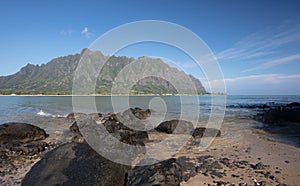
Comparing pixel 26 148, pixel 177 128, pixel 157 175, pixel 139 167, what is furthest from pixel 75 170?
pixel 177 128

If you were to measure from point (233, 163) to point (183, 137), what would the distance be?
489 cm

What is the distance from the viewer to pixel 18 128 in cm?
1113

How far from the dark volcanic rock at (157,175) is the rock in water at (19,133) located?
8.50 meters

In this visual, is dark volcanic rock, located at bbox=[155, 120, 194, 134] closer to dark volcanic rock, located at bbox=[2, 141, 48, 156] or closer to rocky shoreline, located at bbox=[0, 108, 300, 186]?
rocky shoreline, located at bbox=[0, 108, 300, 186]

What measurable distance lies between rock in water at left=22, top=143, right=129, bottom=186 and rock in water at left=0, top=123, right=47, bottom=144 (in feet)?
22.9

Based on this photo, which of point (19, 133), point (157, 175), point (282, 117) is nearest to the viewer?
point (157, 175)

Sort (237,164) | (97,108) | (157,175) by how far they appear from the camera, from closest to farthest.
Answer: (157,175) → (237,164) → (97,108)

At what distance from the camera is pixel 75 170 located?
4793 mm

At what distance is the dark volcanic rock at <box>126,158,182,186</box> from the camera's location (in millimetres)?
4664

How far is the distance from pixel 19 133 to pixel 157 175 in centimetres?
961

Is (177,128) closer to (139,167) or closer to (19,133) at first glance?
(139,167)

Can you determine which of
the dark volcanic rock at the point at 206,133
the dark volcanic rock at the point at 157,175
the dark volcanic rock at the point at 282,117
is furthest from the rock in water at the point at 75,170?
the dark volcanic rock at the point at 282,117

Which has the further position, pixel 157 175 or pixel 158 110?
pixel 158 110

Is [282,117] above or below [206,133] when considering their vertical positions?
above
